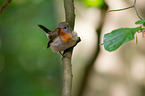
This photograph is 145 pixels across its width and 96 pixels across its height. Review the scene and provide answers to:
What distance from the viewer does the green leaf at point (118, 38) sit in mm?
965

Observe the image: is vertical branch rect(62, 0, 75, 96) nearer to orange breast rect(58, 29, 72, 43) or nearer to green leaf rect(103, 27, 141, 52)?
orange breast rect(58, 29, 72, 43)

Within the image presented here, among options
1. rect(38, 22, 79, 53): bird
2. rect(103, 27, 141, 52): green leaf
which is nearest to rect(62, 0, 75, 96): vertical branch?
rect(38, 22, 79, 53): bird

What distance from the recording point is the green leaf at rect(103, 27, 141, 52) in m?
0.97

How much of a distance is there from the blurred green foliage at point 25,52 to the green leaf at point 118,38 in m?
7.23

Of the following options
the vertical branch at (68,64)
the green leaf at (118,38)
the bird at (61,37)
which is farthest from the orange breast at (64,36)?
the green leaf at (118,38)

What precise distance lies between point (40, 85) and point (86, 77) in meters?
5.00

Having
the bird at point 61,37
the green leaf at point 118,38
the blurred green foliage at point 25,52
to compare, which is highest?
the green leaf at point 118,38

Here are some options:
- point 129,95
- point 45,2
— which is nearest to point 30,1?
point 45,2

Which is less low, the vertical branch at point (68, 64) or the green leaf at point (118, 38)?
the green leaf at point (118, 38)

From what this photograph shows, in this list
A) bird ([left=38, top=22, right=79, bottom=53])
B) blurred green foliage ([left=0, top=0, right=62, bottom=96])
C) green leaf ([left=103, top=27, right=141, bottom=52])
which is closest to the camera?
green leaf ([left=103, top=27, right=141, bottom=52])

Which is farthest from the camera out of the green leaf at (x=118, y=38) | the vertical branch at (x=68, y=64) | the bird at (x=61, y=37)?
the bird at (x=61, y=37)

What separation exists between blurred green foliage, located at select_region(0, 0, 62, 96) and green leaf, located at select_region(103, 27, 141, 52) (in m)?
7.23

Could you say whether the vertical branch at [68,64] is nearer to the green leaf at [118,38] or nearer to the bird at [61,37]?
the bird at [61,37]

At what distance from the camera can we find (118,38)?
39.4 inches
